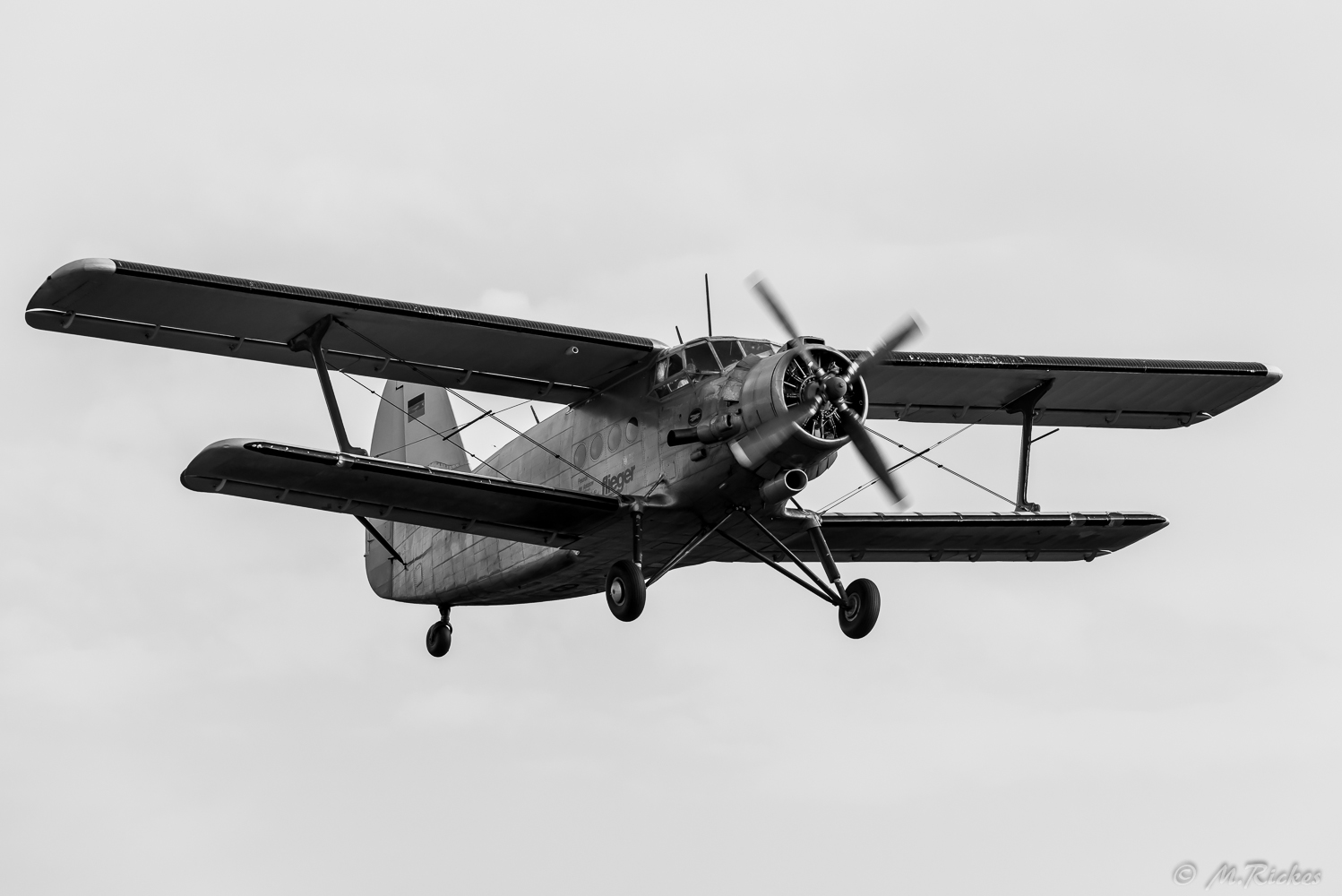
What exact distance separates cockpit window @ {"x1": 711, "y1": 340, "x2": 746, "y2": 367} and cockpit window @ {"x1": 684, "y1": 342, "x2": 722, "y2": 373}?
0.32 feet

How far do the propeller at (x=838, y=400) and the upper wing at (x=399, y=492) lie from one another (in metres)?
2.58

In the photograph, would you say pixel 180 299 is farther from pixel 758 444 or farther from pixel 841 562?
pixel 841 562

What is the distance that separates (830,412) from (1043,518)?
19.2 ft

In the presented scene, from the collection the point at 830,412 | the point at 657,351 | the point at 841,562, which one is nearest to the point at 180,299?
the point at 657,351

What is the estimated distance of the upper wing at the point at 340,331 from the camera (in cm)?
2428

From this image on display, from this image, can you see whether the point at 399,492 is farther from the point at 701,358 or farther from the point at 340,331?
the point at 701,358

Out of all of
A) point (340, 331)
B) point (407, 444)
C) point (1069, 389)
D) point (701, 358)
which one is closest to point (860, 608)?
point (701, 358)

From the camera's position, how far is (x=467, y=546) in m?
28.8

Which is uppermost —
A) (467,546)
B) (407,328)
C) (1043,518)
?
(407,328)

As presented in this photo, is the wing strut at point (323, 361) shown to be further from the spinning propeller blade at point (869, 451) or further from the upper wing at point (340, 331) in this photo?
the spinning propeller blade at point (869, 451)

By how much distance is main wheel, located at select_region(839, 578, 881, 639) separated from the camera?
24828mm

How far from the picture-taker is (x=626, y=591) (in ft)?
78.1

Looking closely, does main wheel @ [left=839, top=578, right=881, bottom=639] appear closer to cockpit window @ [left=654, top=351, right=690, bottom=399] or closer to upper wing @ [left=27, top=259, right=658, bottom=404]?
cockpit window @ [left=654, top=351, right=690, bottom=399]

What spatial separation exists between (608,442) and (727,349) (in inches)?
86.6
